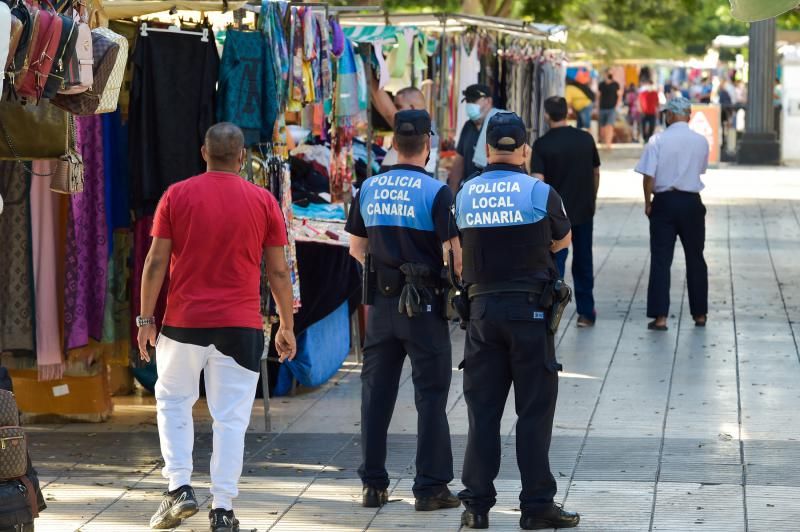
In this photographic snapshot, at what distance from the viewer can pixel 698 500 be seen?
650cm

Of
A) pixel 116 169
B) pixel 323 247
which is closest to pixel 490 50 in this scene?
pixel 323 247

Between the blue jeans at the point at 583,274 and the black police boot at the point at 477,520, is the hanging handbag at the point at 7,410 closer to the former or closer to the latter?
the black police boot at the point at 477,520

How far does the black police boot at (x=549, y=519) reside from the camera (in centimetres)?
608

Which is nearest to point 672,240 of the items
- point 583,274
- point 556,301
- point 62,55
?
point 583,274

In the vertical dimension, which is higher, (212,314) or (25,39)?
(25,39)

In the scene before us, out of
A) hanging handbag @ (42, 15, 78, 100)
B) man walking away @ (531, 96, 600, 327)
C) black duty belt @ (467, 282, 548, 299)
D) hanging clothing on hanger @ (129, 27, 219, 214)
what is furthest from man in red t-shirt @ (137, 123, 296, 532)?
man walking away @ (531, 96, 600, 327)

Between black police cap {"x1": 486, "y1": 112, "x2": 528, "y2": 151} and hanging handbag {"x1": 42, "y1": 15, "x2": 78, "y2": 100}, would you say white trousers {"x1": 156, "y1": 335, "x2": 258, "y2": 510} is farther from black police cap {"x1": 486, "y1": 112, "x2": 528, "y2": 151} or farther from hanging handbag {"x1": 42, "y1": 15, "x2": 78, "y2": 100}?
black police cap {"x1": 486, "y1": 112, "x2": 528, "y2": 151}

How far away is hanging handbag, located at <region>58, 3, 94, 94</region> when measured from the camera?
562 cm

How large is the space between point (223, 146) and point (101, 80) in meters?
0.59

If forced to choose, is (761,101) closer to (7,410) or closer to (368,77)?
(368,77)

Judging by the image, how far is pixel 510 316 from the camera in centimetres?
594

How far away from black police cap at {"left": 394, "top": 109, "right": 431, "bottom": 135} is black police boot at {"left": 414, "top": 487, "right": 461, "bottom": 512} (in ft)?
5.36

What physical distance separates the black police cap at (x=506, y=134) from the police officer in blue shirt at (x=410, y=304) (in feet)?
1.27

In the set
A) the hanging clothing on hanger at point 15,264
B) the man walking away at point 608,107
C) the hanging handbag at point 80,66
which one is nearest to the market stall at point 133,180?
the hanging clothing on hanger at point 15,264
